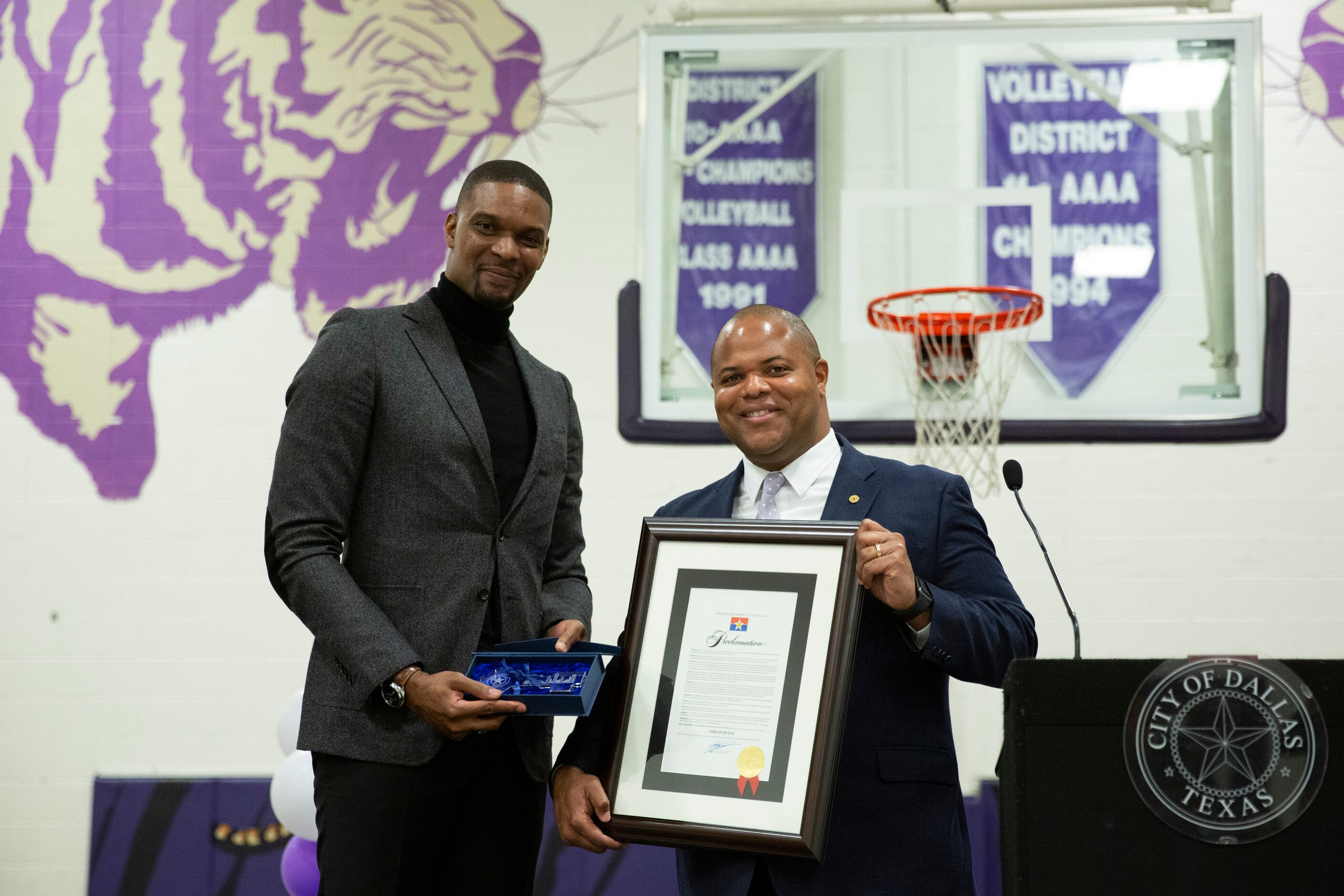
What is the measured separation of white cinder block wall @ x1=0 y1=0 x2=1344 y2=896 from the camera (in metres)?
3.85

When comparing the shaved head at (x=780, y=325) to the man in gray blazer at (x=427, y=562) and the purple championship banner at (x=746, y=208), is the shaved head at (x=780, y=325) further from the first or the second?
the purple championship banner at (x=746, y=208)

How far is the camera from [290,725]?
3387 millimetres

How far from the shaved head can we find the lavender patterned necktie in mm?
225

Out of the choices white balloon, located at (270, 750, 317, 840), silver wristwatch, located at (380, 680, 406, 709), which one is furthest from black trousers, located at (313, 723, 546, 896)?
white balloon, located at (270, 750, 317, 840)

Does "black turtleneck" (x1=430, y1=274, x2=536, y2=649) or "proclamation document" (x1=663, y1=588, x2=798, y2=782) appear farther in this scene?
"black turtleneck" (x1=430, y1=274, x2=536, y2=649)

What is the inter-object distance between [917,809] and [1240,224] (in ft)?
10.3

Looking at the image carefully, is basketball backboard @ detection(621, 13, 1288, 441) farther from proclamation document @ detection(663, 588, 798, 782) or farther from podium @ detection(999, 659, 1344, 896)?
podium @ detection(999, 659, 1344, 896)

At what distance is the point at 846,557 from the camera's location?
164 cm

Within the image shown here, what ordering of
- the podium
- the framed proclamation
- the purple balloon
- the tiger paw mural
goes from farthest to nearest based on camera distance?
1. the tiger paw mural
2. the purple balloon
3. the framed proclamation
4. the podium

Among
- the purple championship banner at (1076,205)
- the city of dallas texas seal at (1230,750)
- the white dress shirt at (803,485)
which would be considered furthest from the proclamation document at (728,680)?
the purple championship banner at (1076,205)

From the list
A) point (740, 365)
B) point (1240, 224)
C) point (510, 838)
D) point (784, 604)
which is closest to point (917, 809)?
point (784, 604)

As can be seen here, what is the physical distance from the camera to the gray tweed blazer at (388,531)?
5.56ft

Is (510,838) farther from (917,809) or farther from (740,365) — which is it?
(740,365)

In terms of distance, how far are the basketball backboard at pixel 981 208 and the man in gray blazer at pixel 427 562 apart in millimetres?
2036
